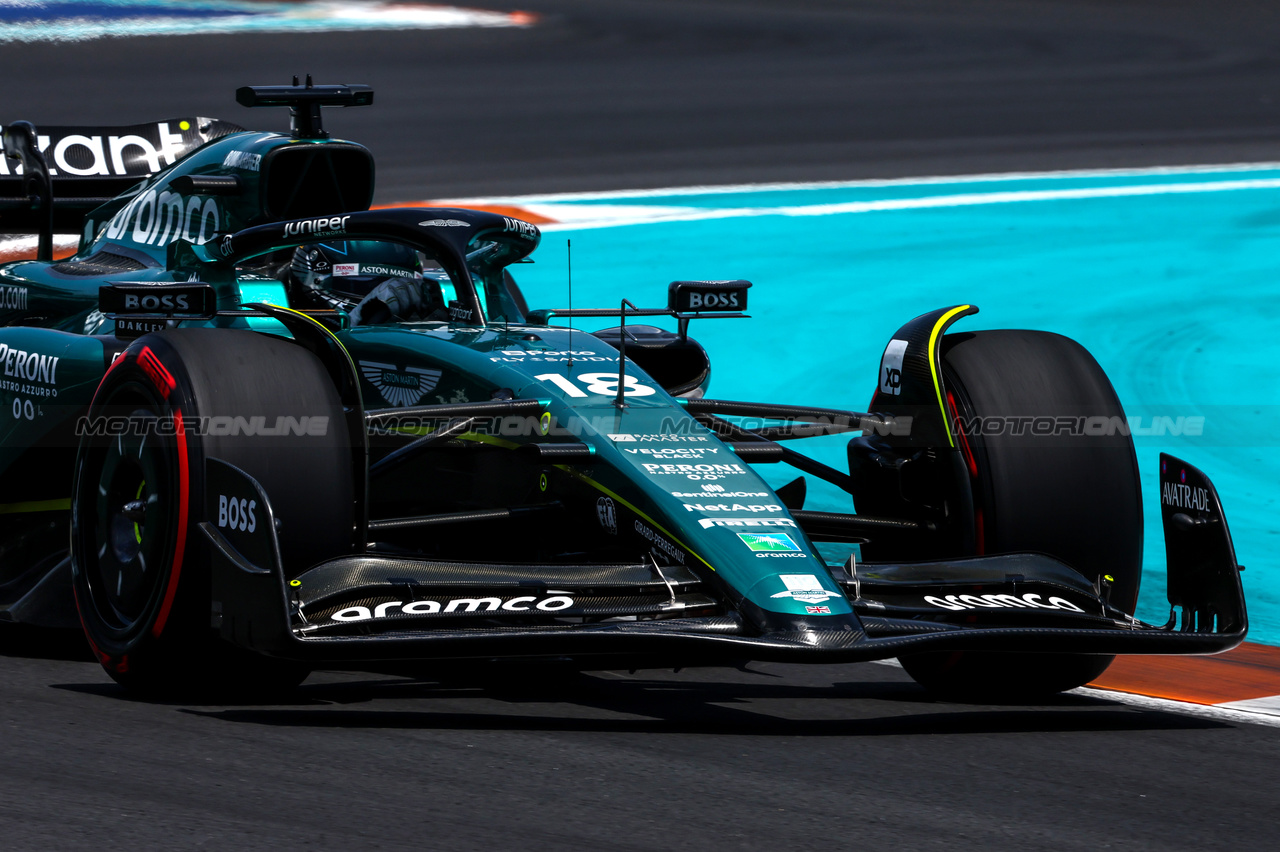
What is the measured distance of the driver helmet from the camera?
24.0 ft

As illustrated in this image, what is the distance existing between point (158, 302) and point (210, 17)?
23229 millimetres

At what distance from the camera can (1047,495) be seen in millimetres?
5707

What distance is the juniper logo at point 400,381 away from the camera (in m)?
6.18

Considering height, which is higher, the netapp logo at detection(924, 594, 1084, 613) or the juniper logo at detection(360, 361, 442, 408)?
the juniper logo at detection(360, 361, 442, 408)

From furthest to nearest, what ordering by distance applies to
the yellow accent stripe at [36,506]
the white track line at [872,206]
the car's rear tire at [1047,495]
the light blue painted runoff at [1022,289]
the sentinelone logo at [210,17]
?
1. the sentinelone logo at [210,17]
2. the white track line at [872,206]
3. the light blue painted runoff at [1022,289]
4. the yellow accent stripe at [36,506]
5. the car's rear tire at [1047,495]

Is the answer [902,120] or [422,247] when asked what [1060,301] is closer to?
[422,247]

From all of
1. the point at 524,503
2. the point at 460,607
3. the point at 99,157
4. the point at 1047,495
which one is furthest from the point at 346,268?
the point at 1047,495

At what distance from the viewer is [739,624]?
496 cm

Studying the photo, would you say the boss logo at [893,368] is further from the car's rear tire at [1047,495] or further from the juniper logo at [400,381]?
the juniper logo at [400,381]

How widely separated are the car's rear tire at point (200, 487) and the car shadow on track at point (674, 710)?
142mm

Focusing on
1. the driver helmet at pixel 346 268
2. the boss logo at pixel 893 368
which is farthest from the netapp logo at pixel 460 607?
the driver helmet at pixel 346 268

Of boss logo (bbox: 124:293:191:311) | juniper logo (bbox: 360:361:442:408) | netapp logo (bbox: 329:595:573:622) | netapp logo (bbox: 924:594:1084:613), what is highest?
boss logo (bbox: 124:293:191:311)

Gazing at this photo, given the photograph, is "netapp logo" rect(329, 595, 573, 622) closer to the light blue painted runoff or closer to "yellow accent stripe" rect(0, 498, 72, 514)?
"yellow accent stripe" rect(0, 498, 72, 514)

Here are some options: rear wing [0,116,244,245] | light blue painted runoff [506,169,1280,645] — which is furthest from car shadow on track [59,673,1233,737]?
rear wing [0,116,244,245]
